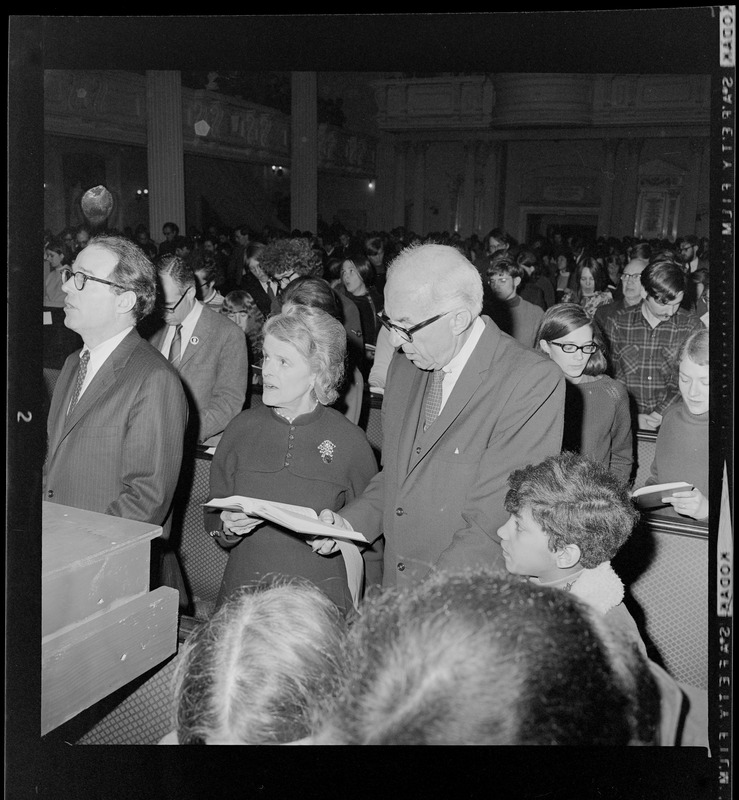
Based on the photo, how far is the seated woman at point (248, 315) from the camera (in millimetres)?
3650

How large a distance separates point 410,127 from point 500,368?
881 millimetres

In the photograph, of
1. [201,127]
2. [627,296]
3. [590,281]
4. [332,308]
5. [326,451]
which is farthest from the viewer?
[590,281]

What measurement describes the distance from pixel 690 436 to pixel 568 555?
2.28 ft

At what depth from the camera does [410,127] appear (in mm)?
2287

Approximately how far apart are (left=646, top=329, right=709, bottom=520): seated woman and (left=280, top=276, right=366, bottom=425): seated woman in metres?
1.19

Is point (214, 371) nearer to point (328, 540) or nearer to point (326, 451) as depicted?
point (326, 451)

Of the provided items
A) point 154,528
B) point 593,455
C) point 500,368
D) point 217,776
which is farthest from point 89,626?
point 593,455

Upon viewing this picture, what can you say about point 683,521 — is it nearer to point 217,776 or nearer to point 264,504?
point 264,504

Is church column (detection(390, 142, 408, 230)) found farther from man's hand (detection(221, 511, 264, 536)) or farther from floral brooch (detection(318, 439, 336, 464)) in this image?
man's hand (detection(221, 511, 264, 536))

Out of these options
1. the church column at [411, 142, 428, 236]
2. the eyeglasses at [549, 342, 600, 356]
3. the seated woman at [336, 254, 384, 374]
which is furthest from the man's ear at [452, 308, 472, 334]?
the seated woman at [336, 254, 384, 374]

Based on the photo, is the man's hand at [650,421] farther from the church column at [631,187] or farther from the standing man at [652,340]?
the church column at [631,187]

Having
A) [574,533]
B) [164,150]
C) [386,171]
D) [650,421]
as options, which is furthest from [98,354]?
[650,421]

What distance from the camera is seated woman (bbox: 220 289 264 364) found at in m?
3.65

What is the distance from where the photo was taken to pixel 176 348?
8.21ft
